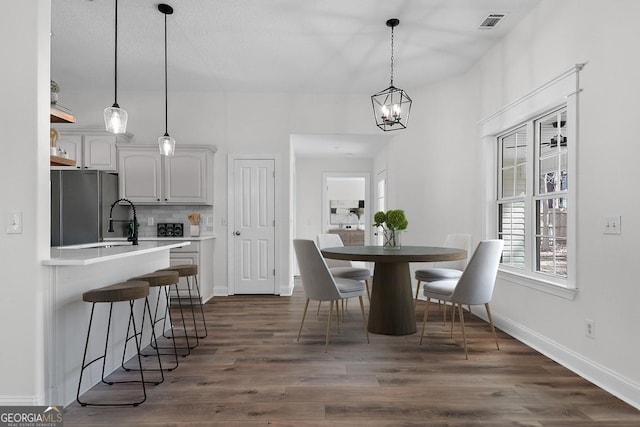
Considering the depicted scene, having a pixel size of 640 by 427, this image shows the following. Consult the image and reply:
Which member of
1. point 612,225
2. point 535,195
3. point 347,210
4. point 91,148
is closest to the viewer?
point 612,225

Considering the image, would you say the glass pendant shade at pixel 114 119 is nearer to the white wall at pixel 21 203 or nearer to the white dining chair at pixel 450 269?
the white wall at pixel 21 203

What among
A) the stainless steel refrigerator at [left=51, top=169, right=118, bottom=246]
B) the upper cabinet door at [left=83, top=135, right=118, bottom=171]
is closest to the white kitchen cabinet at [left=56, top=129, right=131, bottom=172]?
the upper cabinet door at [left=83, top=135, right=118, bottom=171]

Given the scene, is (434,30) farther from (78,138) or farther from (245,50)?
(78,138)

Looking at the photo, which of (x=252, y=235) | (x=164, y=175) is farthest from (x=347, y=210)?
(x=164, y=175)

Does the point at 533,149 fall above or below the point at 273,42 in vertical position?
below

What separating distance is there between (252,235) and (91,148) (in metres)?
2.31

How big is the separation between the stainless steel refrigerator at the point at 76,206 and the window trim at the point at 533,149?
4436 mm

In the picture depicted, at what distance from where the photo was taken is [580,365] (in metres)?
2.61

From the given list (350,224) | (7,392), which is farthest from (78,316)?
(350,224)

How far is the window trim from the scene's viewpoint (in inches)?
107

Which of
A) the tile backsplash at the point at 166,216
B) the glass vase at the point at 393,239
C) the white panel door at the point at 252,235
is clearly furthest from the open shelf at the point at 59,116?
the white panel door at the point at 252,235

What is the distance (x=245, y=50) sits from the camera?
4.03 m

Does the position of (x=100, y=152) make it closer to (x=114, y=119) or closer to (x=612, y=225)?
(x=114, y=119)

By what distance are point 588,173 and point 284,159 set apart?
3.67m
